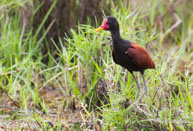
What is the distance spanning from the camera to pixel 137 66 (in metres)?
4.04

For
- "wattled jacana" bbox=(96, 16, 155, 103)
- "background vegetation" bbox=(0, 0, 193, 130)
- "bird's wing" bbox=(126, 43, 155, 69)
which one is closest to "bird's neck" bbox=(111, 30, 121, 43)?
"wattled jacana" bbox=(96, 16, 155, 103)

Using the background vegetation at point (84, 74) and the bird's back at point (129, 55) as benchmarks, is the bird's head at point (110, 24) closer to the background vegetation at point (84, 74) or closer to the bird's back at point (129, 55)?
the bird's back at point (129, 55)

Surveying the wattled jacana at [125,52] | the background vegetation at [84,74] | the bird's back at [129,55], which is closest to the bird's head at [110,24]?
the wattled jacana at [125,52]

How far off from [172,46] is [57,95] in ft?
7.30

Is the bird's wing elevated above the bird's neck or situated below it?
below

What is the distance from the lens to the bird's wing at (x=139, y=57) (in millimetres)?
3926

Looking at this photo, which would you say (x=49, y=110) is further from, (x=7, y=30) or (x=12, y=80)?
(x=7, y=30)

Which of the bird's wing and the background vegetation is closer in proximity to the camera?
the background vegetation

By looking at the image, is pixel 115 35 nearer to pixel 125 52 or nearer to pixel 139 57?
pixel 125 52

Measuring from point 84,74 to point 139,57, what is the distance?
915 millimetres

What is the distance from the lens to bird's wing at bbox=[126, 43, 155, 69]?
3.93 m

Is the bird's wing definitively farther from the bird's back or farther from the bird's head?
the bird's head

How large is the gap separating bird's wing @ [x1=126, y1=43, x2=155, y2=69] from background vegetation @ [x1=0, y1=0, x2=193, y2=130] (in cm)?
15

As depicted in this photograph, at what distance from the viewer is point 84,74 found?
471 cm
